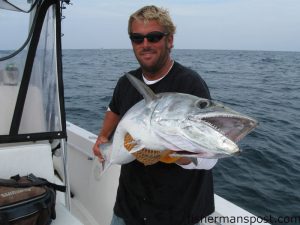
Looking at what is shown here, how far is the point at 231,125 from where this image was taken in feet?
6.06

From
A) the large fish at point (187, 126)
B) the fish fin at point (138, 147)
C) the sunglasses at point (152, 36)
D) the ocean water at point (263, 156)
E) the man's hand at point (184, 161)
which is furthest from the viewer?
the ocean water at point (263, 156)

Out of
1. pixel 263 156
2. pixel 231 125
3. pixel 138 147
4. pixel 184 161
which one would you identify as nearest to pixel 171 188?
pixel 184 161

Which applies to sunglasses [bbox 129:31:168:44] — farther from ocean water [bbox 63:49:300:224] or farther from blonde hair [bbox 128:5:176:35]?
ocean water [bbox 63:49:300:224]

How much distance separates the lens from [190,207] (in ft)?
9.11

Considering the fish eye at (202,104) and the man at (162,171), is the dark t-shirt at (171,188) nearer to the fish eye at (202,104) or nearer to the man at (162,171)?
the man at (162,171)

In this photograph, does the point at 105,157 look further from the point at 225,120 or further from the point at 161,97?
the point at 225,120

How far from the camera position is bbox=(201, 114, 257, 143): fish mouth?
1.80 meters

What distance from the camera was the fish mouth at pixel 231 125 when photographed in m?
1.80

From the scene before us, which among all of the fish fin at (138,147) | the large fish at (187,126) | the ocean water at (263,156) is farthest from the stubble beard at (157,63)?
the ocean water at (263,156)

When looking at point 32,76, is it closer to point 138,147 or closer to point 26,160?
point 26,160

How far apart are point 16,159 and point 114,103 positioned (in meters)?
1.03

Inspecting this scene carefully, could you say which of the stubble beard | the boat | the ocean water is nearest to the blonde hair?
the stubble beard

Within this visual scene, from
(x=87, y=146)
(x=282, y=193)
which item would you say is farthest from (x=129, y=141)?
(x=282, y=193)

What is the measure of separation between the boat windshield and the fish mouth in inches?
84.0
